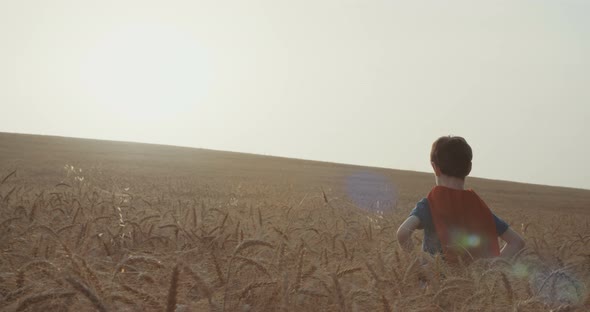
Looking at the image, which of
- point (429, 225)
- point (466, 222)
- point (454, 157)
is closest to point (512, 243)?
point (466, 222)

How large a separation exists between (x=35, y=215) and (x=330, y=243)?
196 centimetres

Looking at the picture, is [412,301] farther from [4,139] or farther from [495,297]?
[4,139]

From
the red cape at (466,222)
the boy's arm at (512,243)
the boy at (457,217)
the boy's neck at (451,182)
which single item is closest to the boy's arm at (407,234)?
the boy at (457,217)

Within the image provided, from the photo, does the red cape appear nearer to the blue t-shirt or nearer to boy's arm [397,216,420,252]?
the blue t-shirt

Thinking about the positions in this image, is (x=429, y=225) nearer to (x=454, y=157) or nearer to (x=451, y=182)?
(x=451, y=182)

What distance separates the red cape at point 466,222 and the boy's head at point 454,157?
15cm

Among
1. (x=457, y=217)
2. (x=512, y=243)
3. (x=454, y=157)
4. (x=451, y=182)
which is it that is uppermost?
(x=454, y=157)

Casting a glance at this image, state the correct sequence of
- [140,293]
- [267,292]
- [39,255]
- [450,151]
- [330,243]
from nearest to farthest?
[140,293] < [267,292] < [39,255] < [330,243] < [450,151]

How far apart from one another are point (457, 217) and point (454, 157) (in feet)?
1.25

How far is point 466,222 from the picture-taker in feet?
10.7

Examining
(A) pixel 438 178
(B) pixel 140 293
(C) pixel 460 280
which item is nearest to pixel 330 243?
(A) pixel 438 178

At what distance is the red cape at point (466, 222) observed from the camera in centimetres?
322

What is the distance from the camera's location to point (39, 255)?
2188 mm

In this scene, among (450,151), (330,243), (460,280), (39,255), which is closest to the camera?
(460,280)
